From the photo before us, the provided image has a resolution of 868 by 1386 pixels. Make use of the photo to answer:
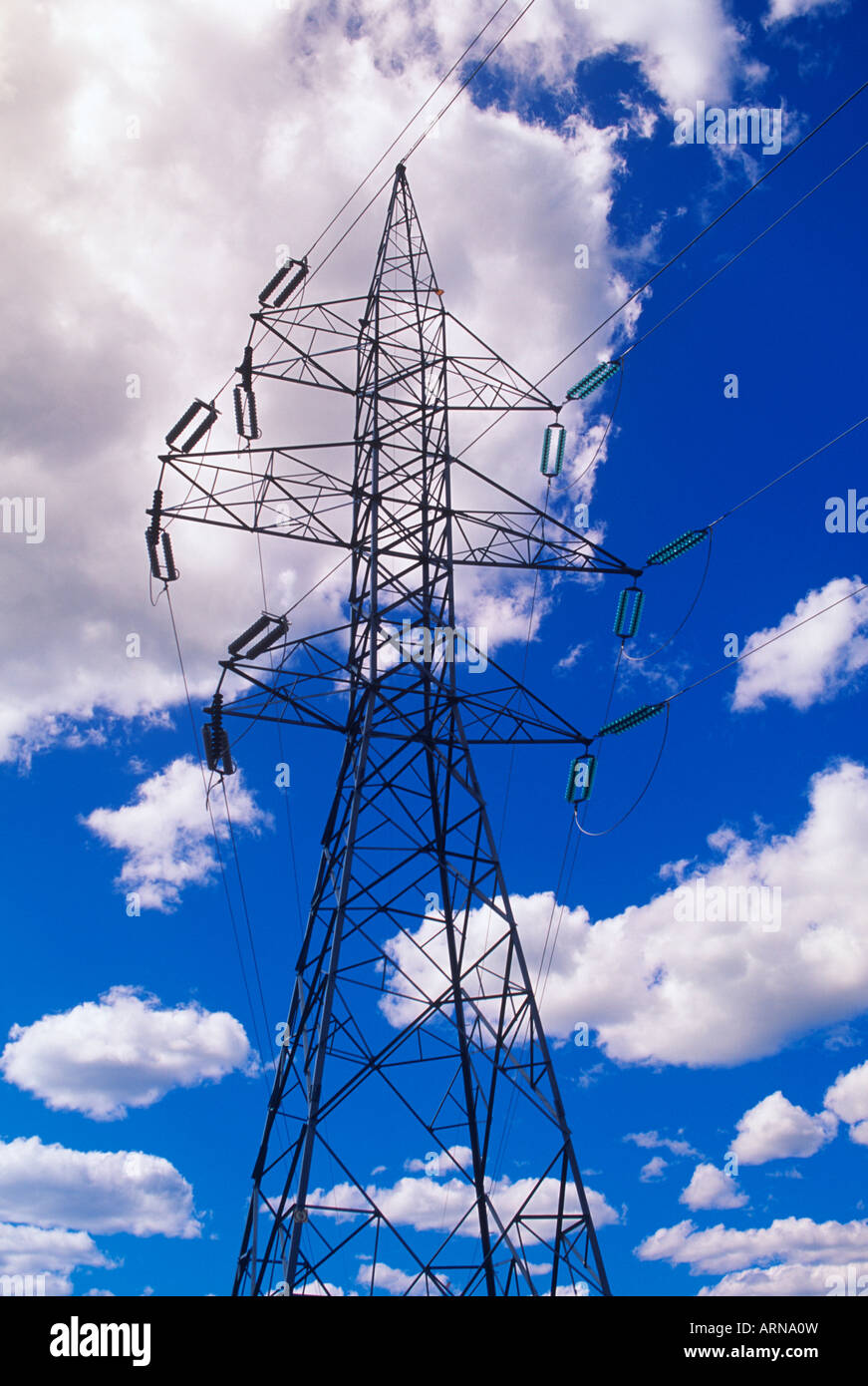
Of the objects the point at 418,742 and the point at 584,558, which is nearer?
the point at 418,742

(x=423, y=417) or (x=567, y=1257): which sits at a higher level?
(x=423, y=417)

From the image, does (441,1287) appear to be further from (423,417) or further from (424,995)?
(423,417)

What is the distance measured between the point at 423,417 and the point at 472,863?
10.0 metres
